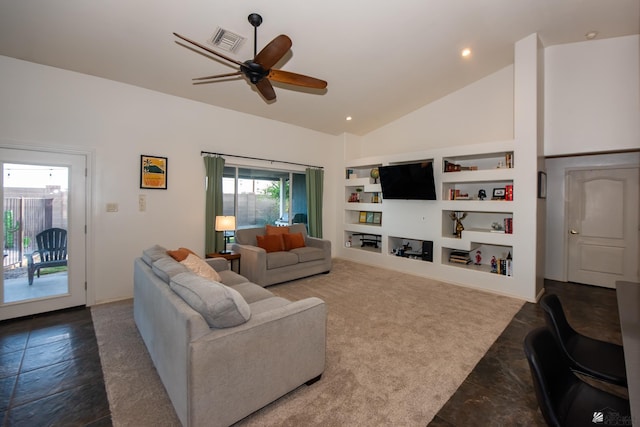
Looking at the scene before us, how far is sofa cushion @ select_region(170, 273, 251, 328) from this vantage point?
164 cm

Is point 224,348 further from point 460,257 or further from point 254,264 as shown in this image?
point 460,257

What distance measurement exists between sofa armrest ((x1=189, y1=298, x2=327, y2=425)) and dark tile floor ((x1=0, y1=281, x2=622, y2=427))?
818 millimetres

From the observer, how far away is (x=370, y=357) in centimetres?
253

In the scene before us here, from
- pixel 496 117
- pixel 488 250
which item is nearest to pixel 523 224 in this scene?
pixel 488 250

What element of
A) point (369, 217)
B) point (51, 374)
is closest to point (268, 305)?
point (51, 374)

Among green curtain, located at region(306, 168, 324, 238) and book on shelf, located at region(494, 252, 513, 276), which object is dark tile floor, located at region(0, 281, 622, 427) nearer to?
book on shelf, located at region(494, 252, 513, 276)

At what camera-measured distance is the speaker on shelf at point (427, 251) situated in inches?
201

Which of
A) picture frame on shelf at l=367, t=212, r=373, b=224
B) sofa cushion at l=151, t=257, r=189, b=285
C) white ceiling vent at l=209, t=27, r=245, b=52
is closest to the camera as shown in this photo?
sofa cushion at l=151, t=257, r=189, b=285

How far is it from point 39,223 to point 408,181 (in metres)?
5.36

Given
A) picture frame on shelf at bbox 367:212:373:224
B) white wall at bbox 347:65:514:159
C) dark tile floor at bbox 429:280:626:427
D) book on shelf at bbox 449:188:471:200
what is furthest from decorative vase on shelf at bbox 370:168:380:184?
dark tile floor at bbox 429:280:626:427

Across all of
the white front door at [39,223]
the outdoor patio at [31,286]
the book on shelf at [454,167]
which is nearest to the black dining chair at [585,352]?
the book on shelf at [454,167]

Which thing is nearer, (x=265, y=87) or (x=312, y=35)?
(x=265, y=87)

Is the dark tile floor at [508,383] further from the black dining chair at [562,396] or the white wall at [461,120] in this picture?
the white wall at [461,120]

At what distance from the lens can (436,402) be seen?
1.99 meters
